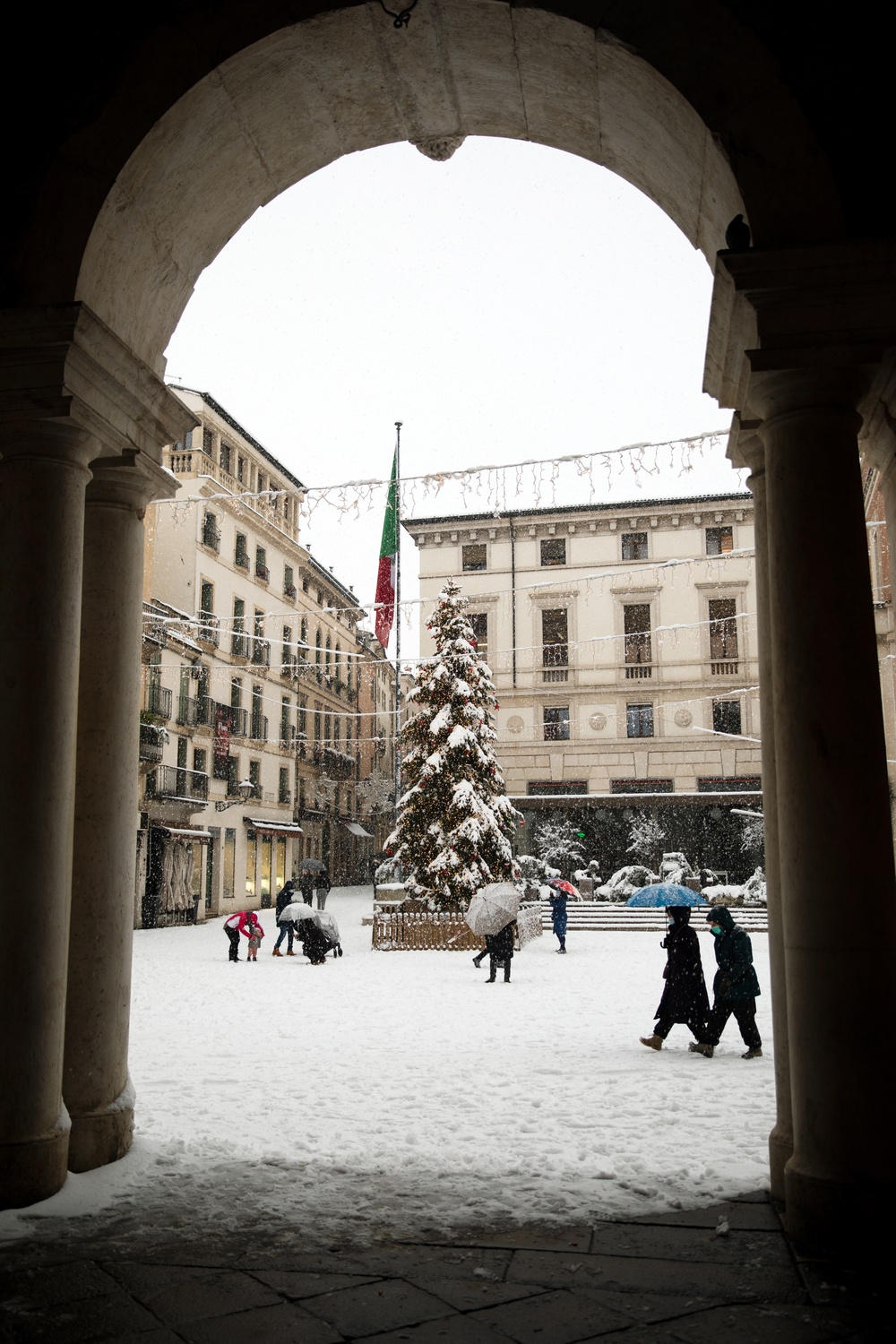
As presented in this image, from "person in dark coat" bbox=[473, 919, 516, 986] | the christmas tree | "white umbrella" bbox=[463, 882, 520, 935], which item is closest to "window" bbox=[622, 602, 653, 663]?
the christmas tree

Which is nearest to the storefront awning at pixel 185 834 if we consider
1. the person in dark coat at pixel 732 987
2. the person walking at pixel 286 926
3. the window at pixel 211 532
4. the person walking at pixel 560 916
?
the person walking at pixel 286 926

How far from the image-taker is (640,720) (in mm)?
40156

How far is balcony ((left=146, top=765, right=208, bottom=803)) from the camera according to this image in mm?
31812

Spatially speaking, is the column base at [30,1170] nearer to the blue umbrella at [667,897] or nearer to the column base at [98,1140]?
the column base at [98,1140]

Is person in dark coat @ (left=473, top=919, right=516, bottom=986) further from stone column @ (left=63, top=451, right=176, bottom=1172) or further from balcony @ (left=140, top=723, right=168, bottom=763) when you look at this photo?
balcony @ (left=140, top=723, right=168, bottom=763)

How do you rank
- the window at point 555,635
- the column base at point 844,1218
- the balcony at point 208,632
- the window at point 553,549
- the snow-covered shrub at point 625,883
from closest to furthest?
the column base at point 844,1218, the snow-covered shrub at point 625,883, the balcony at point 208,632, the window at point 555,635, the window at point 553,549

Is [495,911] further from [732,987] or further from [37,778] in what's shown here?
[37,778]

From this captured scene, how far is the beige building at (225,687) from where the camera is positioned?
32312mm

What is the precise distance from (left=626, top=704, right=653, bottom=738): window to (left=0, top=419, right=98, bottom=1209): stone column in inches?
1398

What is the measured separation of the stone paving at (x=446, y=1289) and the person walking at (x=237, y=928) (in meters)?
16.5

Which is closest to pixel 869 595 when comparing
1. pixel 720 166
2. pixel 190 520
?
pixel 720 166

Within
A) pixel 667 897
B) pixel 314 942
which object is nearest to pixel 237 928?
pixel 314 942

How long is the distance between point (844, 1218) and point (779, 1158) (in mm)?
874

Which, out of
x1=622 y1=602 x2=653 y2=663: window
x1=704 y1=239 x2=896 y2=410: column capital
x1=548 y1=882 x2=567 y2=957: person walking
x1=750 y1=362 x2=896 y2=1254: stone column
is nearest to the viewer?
x1=750 y1=362 x2=896 y2=1254: stone column
